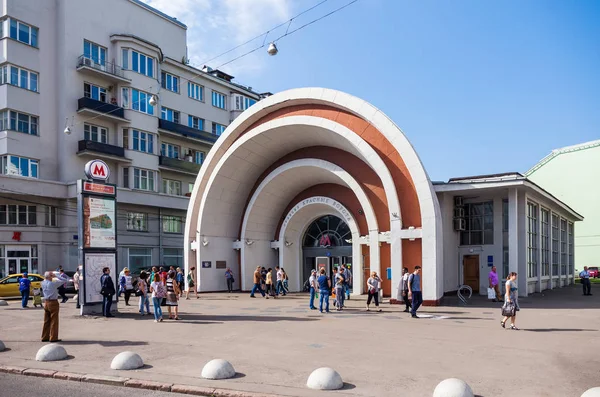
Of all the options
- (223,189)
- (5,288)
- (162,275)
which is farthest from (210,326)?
(5,288)

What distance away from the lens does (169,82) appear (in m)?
45.1

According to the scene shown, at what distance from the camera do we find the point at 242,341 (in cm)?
1205

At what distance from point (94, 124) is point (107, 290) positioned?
25066 mm

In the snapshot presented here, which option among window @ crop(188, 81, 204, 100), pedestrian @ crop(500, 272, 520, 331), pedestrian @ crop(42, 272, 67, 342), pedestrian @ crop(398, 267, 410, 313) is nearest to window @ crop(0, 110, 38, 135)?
window @ crop(188, 81, 204, 100)

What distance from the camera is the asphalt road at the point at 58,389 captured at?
7.93 metres

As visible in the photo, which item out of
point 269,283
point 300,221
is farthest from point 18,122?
point 269,283

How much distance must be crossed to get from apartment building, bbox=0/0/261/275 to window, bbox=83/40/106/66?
0.27ft

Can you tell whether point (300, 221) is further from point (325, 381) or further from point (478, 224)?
point (325, 381)

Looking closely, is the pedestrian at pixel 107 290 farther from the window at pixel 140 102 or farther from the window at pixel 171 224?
the window at pixel 171 224

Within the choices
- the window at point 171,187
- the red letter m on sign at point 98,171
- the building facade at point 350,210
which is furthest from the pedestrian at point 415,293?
the window at point 171,187

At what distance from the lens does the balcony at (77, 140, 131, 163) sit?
36.7 m

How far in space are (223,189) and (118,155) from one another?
15321 mm

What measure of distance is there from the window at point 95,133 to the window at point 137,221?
6013mm

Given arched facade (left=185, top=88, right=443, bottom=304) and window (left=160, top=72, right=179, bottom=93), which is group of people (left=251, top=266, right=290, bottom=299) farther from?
window (left=160, top=72, right=179, bottom=93)
